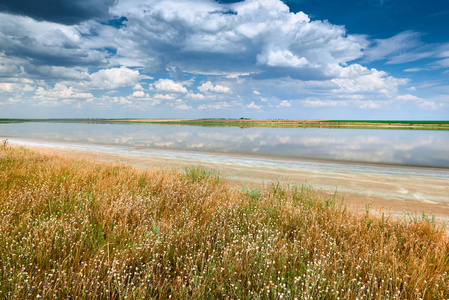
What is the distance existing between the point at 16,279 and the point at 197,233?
2684mm

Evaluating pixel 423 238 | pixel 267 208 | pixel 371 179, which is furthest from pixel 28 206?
pixel 371 179

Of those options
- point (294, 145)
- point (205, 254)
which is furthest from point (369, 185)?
point (294, 145)

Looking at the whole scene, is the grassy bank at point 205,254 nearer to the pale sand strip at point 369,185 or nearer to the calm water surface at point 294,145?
the pale sand strip at point 369,185

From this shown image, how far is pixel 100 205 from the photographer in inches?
229

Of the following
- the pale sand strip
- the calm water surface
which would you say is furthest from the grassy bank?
the calm water surface

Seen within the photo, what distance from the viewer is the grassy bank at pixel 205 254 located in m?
3.18

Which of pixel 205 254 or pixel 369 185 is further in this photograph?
pixel 369 185

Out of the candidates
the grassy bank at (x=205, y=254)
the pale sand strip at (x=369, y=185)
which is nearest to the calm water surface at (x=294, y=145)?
the pale sand strip at (x=369, y=185)

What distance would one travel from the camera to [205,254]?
14.3 ft

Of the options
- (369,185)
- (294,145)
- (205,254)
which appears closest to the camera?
(205,254)

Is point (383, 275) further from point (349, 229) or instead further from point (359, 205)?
point (359, 205)

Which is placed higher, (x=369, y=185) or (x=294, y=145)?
(x=294, y=145)

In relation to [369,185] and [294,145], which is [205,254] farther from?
[294,145]

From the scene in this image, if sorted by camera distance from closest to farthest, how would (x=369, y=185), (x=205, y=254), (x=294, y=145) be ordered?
1. (x=205, y=254)
2. (x=369, y=185)
3. (x=294, y=145)
